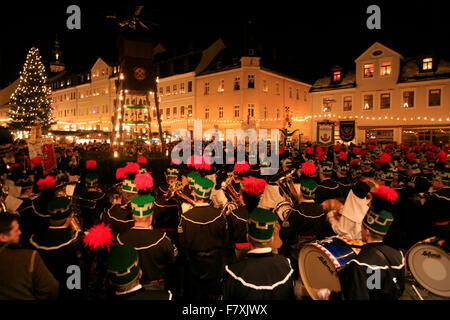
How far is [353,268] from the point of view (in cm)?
279

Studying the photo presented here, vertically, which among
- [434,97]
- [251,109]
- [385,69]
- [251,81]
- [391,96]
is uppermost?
[251,81]

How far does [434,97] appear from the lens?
24.6 metres

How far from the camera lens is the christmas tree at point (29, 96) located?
32.0 m

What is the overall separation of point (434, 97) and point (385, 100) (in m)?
3.83

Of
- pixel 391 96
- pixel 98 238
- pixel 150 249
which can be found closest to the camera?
pixel 98 238

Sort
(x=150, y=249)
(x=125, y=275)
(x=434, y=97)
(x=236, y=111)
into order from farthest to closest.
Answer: (x=236, y=111), (x=434, y=97), (x=150, y=249), (x=125, y=275)

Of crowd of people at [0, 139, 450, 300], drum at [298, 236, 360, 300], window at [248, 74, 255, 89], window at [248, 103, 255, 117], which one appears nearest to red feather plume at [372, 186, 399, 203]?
crowd of people at [0, 139, 450, 300]

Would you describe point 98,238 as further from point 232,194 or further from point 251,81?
point 251,81

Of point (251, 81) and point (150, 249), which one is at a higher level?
point (251, 81)

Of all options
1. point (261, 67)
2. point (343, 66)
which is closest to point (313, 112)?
point (343, 66)

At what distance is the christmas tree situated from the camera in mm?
32031

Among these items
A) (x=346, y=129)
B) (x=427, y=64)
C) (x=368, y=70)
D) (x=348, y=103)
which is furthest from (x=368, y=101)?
(x=427, y=64)
